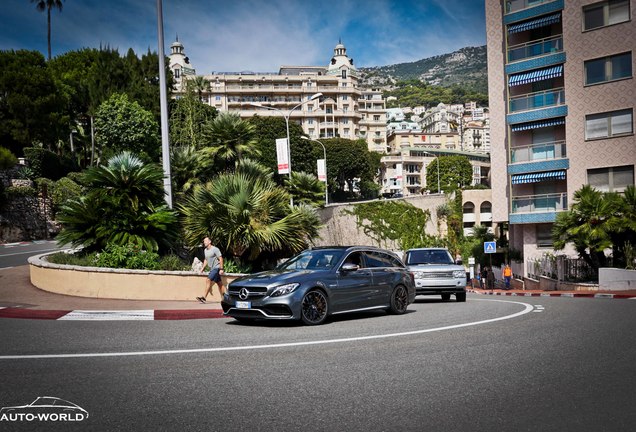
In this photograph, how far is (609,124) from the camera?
130 ft

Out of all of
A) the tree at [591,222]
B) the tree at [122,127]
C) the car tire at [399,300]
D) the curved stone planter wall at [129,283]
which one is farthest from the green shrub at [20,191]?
the car tire at [399,300]

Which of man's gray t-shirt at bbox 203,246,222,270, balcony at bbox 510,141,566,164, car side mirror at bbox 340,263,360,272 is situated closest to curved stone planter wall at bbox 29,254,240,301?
man's gray t-shirt at bbox 203,246,222,270

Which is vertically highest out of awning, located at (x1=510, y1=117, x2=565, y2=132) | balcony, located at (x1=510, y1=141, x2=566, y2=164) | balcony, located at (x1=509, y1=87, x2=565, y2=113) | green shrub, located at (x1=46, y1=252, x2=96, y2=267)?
balcony, located at (x1=509, y1=87, x2=565, y2=113)

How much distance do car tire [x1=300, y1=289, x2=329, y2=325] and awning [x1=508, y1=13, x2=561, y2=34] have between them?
3654 centimetres

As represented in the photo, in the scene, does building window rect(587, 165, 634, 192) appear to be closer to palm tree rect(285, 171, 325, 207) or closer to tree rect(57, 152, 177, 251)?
palm tree rect(285, 171, 325, 207)

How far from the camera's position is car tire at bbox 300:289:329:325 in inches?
468

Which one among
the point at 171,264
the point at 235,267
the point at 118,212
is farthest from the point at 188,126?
the point at 171,264

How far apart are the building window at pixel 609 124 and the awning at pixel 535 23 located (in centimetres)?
704

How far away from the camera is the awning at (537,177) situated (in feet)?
137

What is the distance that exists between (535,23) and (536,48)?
1.60 metres

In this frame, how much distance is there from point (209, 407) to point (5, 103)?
197ft

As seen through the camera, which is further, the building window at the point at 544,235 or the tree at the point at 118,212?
the building window at the point at 544,235

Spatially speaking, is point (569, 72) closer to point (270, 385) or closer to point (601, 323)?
point (601, 323)

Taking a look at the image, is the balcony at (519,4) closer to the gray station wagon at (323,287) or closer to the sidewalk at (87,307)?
the gray station wagon at (323,287)
